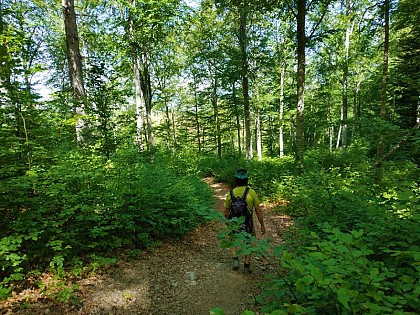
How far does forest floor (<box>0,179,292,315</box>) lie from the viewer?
147 inches

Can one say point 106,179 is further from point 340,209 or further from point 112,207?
point 340,209

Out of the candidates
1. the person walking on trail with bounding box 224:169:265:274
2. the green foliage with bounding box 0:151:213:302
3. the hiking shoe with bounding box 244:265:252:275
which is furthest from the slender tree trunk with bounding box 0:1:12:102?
the hiking shoe with bounding box 244:265:252:275

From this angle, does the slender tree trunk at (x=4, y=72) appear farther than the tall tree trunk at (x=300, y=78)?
No

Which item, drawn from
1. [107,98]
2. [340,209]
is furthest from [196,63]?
[340,209]

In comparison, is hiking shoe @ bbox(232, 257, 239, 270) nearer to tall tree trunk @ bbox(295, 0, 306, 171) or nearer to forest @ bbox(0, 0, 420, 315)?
forest @ bbox(0, 0, 420, 315)

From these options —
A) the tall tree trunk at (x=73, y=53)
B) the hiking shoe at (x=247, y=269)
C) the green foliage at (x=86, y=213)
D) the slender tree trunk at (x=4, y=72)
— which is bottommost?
the hiking shoe at (x=247, y=269)

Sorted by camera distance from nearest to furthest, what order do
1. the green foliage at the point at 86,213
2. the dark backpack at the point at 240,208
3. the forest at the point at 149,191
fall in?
the forest at the point at 149,191 < the green foliage at the point at 86,213 < the dark backpack at the point at 240,208

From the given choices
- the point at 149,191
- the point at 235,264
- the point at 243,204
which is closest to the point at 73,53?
the point at 149,191

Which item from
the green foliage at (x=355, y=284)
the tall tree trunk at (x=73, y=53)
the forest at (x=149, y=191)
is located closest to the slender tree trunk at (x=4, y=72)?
the forest at (x=149, y=191)

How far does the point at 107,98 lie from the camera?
695 centimetres

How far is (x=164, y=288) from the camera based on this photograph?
4.58 meters

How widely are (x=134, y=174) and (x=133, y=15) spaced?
1139cm

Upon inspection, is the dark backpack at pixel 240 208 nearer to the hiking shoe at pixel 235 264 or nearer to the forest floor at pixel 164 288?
the hiking shoe at pixel 235 264

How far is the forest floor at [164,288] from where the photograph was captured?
147 inches
